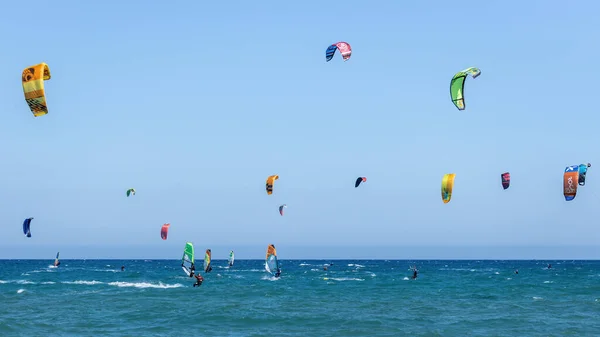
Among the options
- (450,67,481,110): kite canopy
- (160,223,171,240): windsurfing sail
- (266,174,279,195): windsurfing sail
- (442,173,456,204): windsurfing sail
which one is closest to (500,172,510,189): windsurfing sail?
(442,173,456,204): windsurfing sail

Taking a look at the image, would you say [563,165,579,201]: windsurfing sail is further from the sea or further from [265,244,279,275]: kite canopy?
[265,244,279,275]: kite canopy

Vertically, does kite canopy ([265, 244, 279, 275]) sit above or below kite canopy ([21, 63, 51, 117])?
below

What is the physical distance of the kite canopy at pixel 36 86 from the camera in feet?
65.1

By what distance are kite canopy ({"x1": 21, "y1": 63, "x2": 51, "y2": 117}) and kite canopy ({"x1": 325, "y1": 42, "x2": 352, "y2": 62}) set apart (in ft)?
44.7

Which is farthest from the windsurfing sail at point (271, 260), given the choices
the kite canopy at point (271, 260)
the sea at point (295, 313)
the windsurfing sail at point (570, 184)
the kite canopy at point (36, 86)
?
the kite canopy at point (36, 86)

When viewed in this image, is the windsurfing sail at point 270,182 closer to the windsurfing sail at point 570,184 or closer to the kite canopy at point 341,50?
the kite canopy at point 341,50

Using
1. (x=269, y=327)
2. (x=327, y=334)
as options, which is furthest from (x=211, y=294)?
(x=327, y=334)

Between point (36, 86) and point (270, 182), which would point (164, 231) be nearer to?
point (270, 182)

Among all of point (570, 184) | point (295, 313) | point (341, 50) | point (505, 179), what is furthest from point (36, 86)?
point (505, 179)

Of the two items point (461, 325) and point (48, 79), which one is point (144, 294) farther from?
point (48, 79)

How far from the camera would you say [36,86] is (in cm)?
2016

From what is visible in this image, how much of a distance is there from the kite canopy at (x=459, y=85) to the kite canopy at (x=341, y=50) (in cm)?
482

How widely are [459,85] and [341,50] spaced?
5748mm

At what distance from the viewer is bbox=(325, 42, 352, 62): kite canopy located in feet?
102
